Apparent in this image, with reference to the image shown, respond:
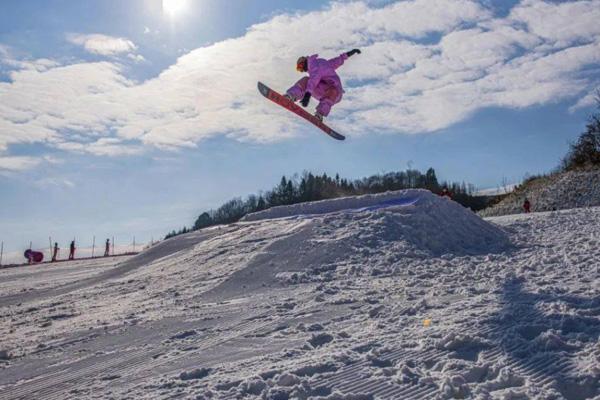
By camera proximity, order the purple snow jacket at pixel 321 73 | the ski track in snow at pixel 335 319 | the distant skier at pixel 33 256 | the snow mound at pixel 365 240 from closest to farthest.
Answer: the ski track in snow at pixel 335 319, the snow mound at pixel 365 240, the purple snow jacket at pixel 321 73, the distant skier at pixel 33 256

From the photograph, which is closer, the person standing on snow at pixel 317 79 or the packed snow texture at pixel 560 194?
the person standing on snow at pixel 317 79

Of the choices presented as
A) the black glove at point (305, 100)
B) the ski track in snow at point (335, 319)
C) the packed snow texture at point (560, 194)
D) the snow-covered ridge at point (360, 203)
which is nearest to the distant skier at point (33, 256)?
the ski track in snow at point (335, 319)

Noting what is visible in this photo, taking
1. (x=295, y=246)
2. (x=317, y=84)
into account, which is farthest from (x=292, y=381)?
(x=317, y=84)

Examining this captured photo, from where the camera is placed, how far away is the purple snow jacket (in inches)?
493

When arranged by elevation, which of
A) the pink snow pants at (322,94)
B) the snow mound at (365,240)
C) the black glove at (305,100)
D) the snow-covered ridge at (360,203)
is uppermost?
the pink snow pants at (322,94)

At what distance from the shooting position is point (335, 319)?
649cm

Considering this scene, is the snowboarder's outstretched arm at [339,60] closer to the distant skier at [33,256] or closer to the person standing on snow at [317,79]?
the person standing on snow at [317,79]

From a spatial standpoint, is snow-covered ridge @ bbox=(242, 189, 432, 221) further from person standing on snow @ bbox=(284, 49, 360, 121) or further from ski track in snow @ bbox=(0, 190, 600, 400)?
person standing on snow @ bbox=(284, 49, 360, 121)

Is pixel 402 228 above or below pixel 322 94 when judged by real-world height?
below

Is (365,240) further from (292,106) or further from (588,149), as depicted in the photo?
(588,149)

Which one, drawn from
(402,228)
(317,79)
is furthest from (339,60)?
(402,228)

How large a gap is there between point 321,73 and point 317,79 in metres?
0.16

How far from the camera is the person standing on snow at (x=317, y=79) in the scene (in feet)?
41.1

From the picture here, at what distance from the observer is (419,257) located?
34.2 ft
